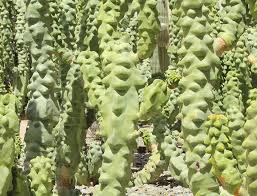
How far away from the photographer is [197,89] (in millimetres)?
2014

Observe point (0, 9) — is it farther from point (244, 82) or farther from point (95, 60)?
point (95, 60)

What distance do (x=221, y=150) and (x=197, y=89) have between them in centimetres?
23

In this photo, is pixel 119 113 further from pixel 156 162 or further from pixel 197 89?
pixel 156 162

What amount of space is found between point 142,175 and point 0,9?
243cm

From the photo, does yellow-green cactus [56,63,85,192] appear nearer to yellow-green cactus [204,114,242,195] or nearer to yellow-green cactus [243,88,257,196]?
yellow-green cactus [204,114,242,195]

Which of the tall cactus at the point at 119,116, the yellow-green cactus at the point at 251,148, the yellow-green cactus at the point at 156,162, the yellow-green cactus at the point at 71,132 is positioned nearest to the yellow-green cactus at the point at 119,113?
the tall cactus at the point at 119,116

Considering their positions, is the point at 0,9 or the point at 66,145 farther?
the point at 0,9

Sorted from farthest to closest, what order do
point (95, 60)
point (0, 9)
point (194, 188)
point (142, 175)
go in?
point (0, 9), point (142, 175), point (95, 60), point (194, 188)

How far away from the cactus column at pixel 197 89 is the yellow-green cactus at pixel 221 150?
0.16 ft

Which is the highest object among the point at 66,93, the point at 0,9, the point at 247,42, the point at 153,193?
the point at 0,9

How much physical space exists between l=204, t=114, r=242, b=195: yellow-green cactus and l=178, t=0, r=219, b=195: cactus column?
5 cm

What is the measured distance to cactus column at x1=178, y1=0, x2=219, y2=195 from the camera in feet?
6.57

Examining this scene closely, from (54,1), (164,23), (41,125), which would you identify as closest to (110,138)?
(41,125)

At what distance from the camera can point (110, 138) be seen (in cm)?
203
